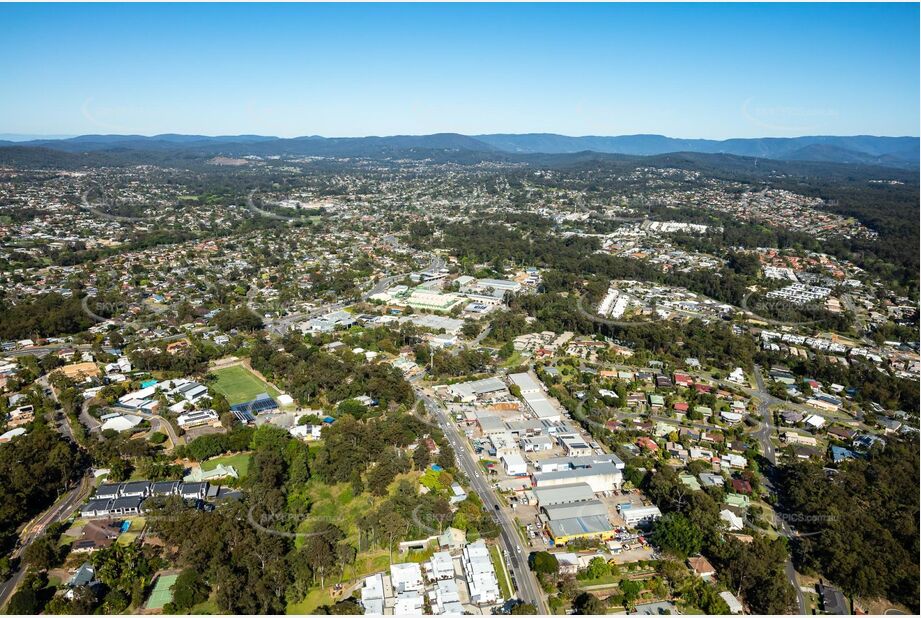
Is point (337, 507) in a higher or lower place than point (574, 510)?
lower

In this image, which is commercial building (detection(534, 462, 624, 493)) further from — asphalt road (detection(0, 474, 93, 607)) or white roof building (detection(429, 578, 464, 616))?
asphalt road (detection(0, 474, 93, 607))

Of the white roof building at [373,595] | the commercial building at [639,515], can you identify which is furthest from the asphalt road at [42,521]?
the commercial building at [639,515]

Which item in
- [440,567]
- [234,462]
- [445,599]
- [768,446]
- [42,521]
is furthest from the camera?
[768,446]

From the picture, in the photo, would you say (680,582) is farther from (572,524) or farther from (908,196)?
(908,196)

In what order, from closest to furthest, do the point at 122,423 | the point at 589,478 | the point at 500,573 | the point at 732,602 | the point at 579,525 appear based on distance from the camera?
the point at 732,602
the point at 500,573
the point at 579,525
the point at 589,478
the point at 122,423

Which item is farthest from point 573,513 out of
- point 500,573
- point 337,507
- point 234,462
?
point 234,462

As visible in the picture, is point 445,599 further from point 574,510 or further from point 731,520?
point 731,520

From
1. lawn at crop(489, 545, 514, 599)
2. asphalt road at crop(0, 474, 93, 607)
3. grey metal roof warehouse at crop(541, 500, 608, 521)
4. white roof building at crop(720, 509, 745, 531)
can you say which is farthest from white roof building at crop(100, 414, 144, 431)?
white roof building at crop(720, 509, 745, 531)
